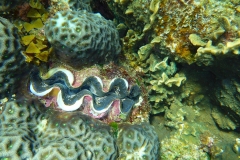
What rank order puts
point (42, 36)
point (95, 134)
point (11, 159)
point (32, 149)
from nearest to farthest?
point (11, 159) → point (32, 149) → point (95, 134) → point (42, 36)

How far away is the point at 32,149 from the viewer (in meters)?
2.15

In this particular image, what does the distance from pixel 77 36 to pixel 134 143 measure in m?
1.55

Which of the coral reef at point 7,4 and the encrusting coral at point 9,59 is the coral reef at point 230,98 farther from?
the coral reef at point 7,4

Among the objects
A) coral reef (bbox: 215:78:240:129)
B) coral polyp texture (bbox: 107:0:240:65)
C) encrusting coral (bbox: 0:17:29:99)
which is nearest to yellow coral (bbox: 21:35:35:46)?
encrusting coral (bbox: 0:17:29:99)

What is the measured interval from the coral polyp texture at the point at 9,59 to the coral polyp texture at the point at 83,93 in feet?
0.77

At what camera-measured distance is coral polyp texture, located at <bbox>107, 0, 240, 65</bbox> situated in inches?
92.4

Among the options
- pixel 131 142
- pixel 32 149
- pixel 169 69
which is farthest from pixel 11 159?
pixel 169 69

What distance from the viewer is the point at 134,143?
2.63 metres

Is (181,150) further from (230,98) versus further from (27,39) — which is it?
(27,39)

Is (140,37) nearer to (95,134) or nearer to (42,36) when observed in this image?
(42,36)

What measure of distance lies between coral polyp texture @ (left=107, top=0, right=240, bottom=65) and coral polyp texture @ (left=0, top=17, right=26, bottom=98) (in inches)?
61.9

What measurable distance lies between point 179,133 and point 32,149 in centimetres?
227

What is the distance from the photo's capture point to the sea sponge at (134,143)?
2607mm

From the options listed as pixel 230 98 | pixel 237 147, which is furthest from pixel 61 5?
pixel 237 147
